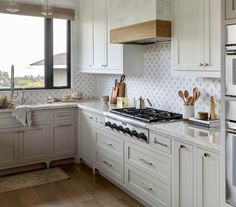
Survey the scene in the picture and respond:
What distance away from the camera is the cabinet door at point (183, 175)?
2.42 meters

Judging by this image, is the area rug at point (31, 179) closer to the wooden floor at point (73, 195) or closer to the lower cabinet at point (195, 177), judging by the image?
the wooden floor at point (73, 195)

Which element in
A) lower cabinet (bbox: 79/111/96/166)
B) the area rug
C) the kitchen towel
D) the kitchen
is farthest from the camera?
lower cabinet (bbox: 79/111/96/166)

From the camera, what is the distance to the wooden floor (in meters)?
3.20

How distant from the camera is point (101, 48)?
167 inches

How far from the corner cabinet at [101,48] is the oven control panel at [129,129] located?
2.44 ft

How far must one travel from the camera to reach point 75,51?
500cm

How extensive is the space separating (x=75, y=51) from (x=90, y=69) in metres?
0.61

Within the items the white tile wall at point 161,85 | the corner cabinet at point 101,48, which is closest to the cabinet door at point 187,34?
the white tile wall at point 161,85

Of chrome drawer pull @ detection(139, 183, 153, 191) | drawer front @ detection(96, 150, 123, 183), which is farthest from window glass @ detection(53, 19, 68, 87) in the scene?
chrome drawer pull @ detection(139, 183, 153, 191)

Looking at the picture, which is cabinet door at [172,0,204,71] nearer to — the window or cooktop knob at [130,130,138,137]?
cooktop knob at [130,130,138,137]

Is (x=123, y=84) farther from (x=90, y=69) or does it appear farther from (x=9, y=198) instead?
(x=9, y=198)

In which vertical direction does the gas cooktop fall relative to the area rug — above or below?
above

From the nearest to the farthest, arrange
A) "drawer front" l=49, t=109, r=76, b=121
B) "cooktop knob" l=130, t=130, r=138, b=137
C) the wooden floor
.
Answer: "cooktop knob" l=130, t=130, r=138, b=137 < the wooden floor < "drawer front" l=49, t=109, r=76, b=121

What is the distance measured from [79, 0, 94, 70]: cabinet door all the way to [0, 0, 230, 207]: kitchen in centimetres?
2
